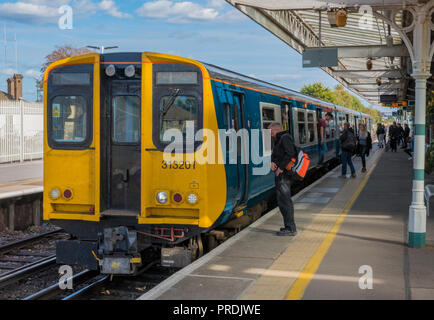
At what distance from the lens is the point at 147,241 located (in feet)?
25.1

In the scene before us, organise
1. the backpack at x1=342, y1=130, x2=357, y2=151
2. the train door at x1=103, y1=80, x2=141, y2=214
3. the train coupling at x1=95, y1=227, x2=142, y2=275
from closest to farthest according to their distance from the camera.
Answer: the train coupling at x1=95, y1=227, x2=142, y2=275
the train door at x1=103, y1=80, x2=141, y2=214
the backpack at x1=342, y1=130, x2=357, y2=151

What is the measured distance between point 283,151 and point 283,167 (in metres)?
0.25

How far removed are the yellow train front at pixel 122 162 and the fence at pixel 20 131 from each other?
1661 centimetres

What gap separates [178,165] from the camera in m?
7.45

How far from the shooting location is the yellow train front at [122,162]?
24.4ft

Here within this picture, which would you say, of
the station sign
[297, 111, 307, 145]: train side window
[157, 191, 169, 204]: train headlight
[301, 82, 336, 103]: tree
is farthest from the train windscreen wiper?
[301, 82, 336, 103]: tree

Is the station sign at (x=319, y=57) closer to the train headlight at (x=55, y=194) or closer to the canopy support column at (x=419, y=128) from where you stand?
the canopy support column at (x=419, y=128)

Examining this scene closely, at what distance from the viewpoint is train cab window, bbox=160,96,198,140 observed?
7.53 m

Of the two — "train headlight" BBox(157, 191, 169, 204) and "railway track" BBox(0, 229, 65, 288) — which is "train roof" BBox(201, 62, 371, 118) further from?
"railway track" BBox(0, 229, 65, 288)

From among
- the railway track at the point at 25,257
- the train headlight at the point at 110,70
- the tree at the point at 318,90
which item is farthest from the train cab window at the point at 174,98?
the tree at the point at 318,90

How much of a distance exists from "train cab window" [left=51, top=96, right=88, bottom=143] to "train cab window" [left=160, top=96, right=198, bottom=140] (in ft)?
3.50

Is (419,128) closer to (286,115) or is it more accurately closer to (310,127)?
(286,115)
